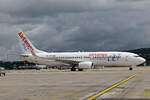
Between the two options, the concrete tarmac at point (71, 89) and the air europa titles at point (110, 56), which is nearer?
the concrete tarmac at point (71, 89)

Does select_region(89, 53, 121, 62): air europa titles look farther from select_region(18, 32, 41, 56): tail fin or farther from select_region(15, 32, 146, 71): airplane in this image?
select_region(18, 32, 41, 56): tail fin

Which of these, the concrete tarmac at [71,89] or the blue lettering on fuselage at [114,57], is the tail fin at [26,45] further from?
the concrete tarmac at [71,89]

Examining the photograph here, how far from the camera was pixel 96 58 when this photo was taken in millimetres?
59062

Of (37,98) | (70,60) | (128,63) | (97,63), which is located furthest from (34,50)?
(37,98)

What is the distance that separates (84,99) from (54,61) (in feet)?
164

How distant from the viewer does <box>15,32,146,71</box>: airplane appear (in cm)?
5753

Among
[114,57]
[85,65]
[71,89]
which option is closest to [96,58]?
[85,65]

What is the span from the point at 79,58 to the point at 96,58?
3735mm

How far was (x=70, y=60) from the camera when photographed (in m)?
59.2

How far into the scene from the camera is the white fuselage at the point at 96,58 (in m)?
57.4

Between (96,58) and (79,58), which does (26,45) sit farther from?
(96,58)

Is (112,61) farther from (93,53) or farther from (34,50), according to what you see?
(34,50)

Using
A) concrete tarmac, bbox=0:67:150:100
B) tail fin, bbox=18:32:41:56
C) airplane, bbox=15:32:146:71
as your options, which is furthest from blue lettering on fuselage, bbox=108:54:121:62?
concrete tarmac, bbox=0:67:150:100

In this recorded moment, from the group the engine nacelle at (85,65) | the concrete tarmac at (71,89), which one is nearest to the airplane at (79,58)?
the engine nacelle at (85,65)
